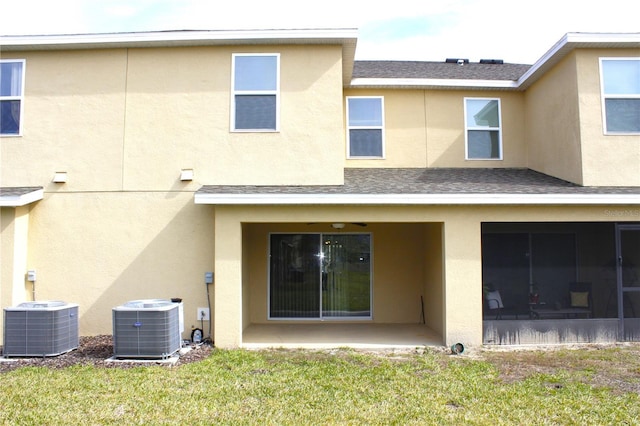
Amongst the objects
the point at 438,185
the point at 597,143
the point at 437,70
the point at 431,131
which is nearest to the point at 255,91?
the point at 438,185

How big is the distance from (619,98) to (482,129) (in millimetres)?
2925

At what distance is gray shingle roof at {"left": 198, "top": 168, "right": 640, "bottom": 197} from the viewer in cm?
904

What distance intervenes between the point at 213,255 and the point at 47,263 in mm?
3167

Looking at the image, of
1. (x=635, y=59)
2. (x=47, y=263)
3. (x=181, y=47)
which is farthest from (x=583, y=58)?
(x=47, y=263)

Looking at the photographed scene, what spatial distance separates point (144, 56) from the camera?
10.0 metres

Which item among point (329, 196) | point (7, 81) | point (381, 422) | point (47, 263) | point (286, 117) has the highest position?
point (7, 81)

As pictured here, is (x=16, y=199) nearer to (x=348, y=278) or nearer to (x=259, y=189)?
(x=259, y=189)

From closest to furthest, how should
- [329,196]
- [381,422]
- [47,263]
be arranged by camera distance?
[381,422]
[329,196]
[47,263]

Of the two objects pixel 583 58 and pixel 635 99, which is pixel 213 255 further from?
pixel 635 99

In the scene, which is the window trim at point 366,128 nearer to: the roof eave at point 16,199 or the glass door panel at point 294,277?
the glass door panel at point 294,277

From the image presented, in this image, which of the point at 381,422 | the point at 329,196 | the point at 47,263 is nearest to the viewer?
the point at 381,422

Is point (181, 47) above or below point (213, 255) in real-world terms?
above

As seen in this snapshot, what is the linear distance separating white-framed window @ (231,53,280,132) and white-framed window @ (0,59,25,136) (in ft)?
13.8

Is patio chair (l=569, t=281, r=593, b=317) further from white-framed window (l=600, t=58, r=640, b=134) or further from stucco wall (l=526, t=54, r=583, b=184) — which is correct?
white-framed window (l=600, t=58, r=640, b=134)
